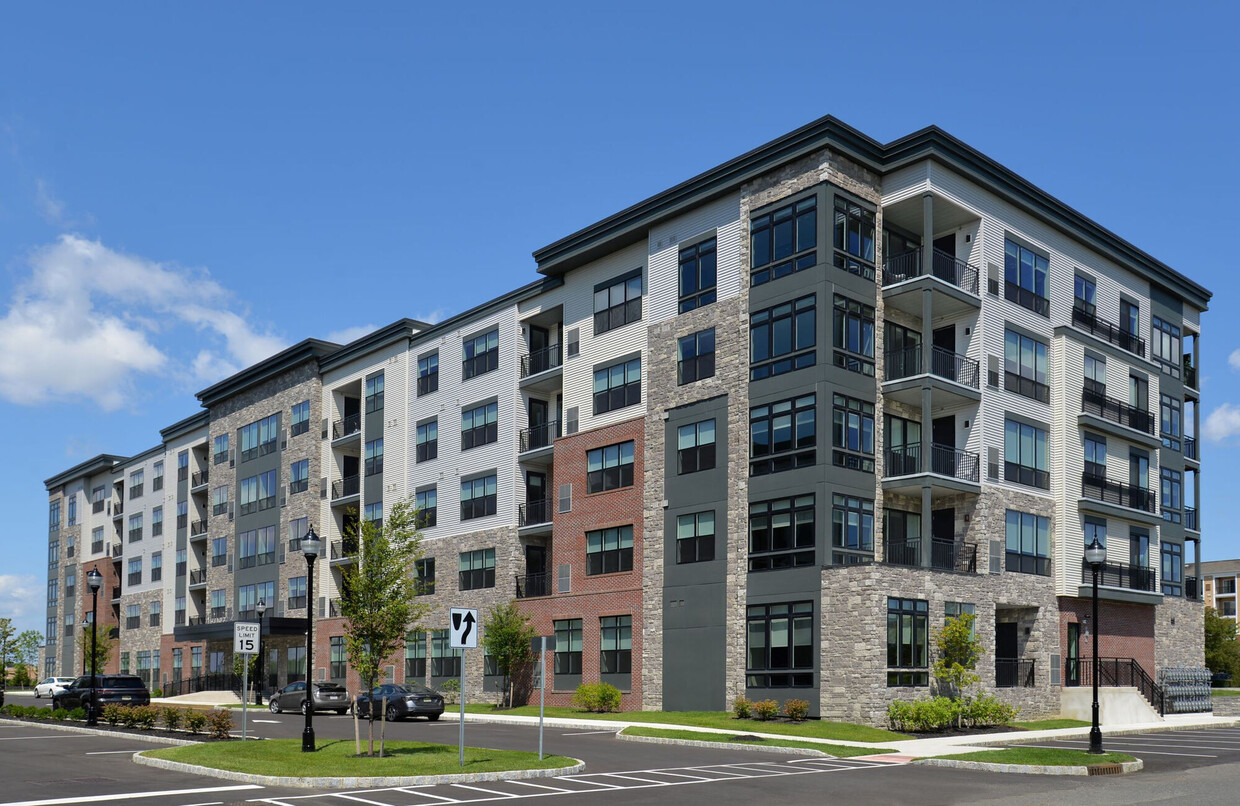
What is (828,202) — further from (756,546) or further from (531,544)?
(531,544)

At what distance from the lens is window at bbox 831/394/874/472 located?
127 ft

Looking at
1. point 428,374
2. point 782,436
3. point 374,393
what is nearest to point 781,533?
point 782,436

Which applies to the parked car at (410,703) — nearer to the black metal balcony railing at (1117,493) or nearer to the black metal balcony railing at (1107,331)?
the black metal balcony railing at (1117,493)

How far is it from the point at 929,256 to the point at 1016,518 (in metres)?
10.3

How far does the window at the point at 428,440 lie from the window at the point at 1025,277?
92.0 ft

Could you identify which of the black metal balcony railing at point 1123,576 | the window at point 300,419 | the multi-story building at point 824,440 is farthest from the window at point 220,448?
the black metal balcony railing at point 1123,576

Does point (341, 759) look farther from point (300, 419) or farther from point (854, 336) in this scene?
point (300, 419)

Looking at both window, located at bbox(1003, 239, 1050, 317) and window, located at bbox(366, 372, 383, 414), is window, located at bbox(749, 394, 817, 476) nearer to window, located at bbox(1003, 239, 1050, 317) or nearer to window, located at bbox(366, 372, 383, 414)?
window, located at bbox(1003, 239, 1050, 317)

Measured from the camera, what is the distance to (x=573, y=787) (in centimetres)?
2091

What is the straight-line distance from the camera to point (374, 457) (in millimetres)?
61781

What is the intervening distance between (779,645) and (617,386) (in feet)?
44.1

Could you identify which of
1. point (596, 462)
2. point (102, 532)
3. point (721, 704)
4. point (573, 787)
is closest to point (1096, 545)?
point (721, 704)

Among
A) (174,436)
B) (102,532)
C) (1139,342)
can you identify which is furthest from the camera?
(102,532)

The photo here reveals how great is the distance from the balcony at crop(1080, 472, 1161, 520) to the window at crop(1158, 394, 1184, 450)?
3.65 m
